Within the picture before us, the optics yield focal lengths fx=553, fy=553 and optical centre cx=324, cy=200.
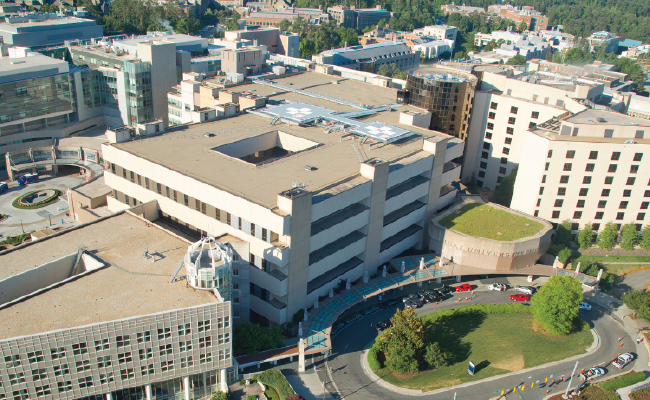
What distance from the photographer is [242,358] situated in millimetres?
80625

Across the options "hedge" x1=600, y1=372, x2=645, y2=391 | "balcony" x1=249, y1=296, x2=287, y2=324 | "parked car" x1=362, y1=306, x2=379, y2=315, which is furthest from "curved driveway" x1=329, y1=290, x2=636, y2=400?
"balcony" x1=249, y1=296, x2=287, y2=324

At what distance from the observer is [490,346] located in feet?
301

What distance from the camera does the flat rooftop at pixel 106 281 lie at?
6725 centimetres

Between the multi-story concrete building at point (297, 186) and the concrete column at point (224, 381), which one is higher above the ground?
the multi-story concrete building at point (297, 186)

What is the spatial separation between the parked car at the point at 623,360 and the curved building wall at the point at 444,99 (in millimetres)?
66386

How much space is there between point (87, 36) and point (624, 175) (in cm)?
17396

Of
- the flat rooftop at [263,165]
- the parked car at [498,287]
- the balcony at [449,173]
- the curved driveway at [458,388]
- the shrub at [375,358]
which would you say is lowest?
the curved driveway at [458,388]

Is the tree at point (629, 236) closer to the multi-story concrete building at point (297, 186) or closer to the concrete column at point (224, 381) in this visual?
the multi-story concrete building at point (297, 186)

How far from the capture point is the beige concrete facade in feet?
344

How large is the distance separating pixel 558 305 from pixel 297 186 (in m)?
48.0

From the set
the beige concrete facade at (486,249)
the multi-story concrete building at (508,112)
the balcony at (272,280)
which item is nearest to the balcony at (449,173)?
the beige concrete facade at (486,249)

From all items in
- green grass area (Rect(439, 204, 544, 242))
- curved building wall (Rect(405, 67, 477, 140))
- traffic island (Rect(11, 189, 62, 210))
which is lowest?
traffic island (Rect(11, 189, 62, 210))

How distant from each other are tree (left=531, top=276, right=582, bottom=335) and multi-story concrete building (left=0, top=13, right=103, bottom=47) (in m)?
169

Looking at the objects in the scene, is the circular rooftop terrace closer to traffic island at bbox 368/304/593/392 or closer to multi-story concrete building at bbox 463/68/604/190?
multi-story concrete building at bbox 463/68/604/190
